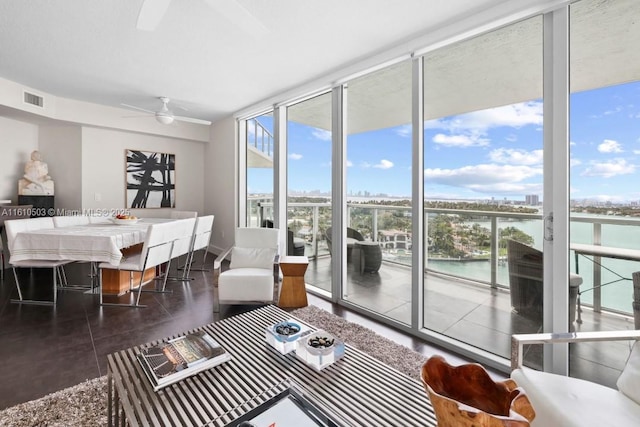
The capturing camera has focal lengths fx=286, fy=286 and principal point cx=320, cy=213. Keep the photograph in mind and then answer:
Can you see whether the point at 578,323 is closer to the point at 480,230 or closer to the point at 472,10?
the point at 480,230

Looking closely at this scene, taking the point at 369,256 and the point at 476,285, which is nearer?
the point at 476,285

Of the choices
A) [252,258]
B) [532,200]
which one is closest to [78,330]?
[252,258]

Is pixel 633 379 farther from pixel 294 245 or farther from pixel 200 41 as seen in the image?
pixel 200 41

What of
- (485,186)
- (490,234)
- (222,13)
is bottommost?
(490,234)

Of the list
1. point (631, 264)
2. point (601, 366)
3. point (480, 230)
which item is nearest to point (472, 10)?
point (480, 230)

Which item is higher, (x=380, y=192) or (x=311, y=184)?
(x=311, y=184)

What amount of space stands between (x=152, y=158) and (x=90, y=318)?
3627 millimetres

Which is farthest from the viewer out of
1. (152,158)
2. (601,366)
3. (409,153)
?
(152,158)

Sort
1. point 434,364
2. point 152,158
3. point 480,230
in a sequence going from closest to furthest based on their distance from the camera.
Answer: point 434,364 → point 480,230 → point 152,158

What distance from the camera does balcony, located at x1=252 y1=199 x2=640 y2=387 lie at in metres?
1.85

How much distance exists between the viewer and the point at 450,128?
8.42 ft

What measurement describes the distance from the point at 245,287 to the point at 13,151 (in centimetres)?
470

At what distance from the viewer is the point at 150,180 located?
5609mm

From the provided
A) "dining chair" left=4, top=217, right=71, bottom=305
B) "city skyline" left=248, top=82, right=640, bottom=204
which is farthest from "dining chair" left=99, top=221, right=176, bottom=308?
"city skyline" left=248, top=82, right=640, bottom=204
